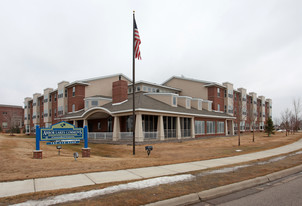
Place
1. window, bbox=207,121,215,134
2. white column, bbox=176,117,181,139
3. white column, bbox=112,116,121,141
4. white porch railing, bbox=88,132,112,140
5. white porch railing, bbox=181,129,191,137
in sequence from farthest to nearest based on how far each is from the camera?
window, bbox=207,121,215,134 → white porch railing, bbox=181,129,191,137 → white column, bbox=176,117,181,139 → white porch railing, bbox=88,132,112,140 → white column, bbox=112,116,121,141

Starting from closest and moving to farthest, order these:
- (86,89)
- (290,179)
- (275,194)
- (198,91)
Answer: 1. (275,194)
2. (290,179)
3. (86,89)
4. (198,91)

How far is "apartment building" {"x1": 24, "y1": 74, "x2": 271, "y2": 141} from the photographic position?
25.5 metres

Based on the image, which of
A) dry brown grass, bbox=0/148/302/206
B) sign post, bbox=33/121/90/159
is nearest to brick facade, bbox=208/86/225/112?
sign post, bbox=33/121/90/159

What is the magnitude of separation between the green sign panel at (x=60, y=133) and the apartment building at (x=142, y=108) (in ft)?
32.3

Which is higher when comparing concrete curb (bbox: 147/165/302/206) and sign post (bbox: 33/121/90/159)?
sign post (bbox: 33/121/90/159)

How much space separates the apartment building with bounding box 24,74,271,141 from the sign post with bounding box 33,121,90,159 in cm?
978

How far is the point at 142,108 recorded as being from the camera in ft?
74.9

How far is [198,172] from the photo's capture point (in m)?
8.86

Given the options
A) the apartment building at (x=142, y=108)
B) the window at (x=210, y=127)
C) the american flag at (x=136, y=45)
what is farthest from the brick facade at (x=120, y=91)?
the american flag at (x=136, y=45)

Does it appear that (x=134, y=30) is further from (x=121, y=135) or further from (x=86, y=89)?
(x=86, y=89)

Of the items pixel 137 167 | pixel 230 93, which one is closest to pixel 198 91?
pixel 230 93

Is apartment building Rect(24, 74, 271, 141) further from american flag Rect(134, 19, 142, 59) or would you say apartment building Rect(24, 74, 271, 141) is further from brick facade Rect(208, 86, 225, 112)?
american flag Rect(134, 19, 142, 59)

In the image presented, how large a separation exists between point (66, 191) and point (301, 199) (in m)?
6.40

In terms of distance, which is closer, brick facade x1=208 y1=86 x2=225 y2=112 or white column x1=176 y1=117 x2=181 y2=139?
white column x1=176 y1=117 x2=181 y2=139
